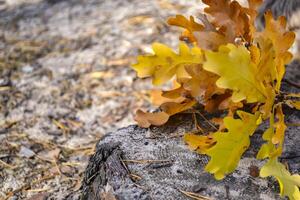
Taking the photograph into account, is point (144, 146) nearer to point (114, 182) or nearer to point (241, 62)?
point (114, 182)

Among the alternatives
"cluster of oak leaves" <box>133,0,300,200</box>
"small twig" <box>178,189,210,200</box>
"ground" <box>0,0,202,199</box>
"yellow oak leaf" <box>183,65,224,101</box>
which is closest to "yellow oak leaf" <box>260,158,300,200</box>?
"cluster of oak leaves" <box>133,0,300,200</box>

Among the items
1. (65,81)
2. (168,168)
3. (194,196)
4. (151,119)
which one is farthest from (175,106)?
(65,81)

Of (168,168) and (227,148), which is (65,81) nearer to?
(168,168)

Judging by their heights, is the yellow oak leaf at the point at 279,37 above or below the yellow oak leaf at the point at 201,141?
above

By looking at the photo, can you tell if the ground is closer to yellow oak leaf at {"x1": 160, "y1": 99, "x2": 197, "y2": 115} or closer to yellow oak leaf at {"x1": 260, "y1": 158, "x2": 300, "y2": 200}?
yellow oak leaf at {"x1": 160, "y1": 99, "x2": 197, "y2": 115}

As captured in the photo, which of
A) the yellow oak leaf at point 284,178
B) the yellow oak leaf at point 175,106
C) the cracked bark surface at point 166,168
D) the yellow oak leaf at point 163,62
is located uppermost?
the yellow oak leaf at point 163,62

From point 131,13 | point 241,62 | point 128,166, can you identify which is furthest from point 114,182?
point 131,13

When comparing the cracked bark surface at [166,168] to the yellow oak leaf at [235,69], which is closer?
the yellow oak leaf at [235,69]

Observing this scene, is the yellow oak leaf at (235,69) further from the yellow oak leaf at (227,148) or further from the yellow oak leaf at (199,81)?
the yellow oak leaf at (199,81)

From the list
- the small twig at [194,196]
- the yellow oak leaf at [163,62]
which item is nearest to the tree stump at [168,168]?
the small twig at [194,196]
